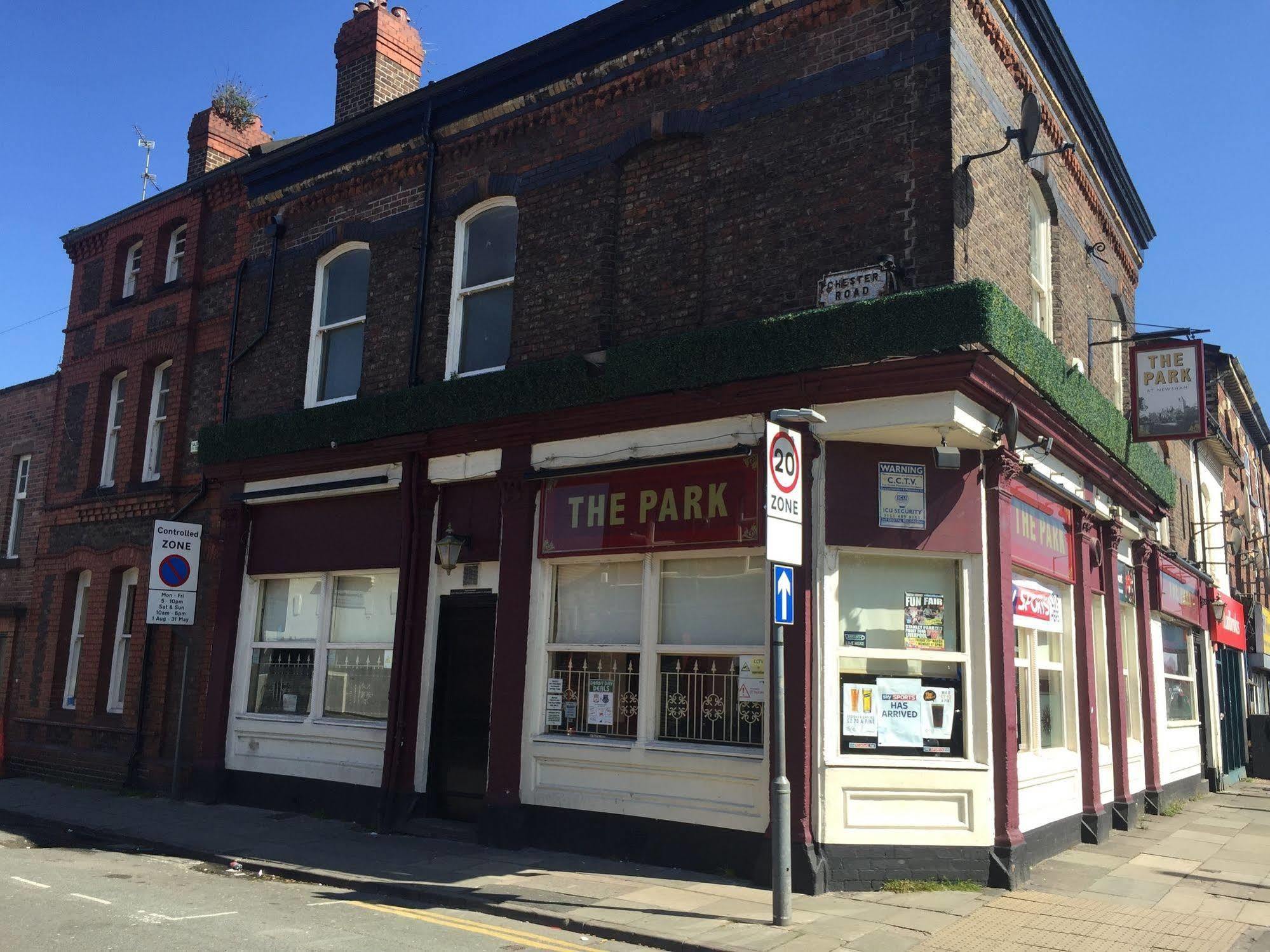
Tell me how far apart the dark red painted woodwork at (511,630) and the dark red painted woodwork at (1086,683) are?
6.43m

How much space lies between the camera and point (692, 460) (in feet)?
33.5

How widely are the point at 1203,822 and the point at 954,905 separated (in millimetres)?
8141

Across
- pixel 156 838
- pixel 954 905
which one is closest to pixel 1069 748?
pixel 954 905

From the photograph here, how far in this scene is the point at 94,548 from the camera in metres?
16.8

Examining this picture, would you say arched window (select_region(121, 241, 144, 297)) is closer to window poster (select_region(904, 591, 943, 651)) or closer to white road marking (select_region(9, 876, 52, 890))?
white road marking (select_region(9, 876, 52, 890))

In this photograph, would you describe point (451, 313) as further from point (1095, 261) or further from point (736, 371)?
point (1095, 261)

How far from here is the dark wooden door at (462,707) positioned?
11.7m

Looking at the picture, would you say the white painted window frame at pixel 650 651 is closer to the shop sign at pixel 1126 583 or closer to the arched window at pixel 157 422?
the shop sign at pixel 1126 583

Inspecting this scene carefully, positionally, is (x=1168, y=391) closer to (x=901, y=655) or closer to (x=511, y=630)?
(x=901, y=655)

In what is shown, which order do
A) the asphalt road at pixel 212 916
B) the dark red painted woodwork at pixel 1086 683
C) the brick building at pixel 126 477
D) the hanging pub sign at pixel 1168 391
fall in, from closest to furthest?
the asphalt road at pixel 212 916
the dark red painted woodwork at pixel 1086 683
the hanging pub sign at pixel 1168 391
the brick building at pixel 126 477

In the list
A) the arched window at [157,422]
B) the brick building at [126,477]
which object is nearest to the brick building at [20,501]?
the brick building at [126,477]

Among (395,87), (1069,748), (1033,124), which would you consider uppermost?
(395,87)

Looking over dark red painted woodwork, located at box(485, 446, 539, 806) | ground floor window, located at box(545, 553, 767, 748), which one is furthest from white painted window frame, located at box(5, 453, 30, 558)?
ground floor window, located at box(545, 553, 767, 748)

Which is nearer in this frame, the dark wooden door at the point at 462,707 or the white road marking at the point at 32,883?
the white road marking at the point at 32,883
